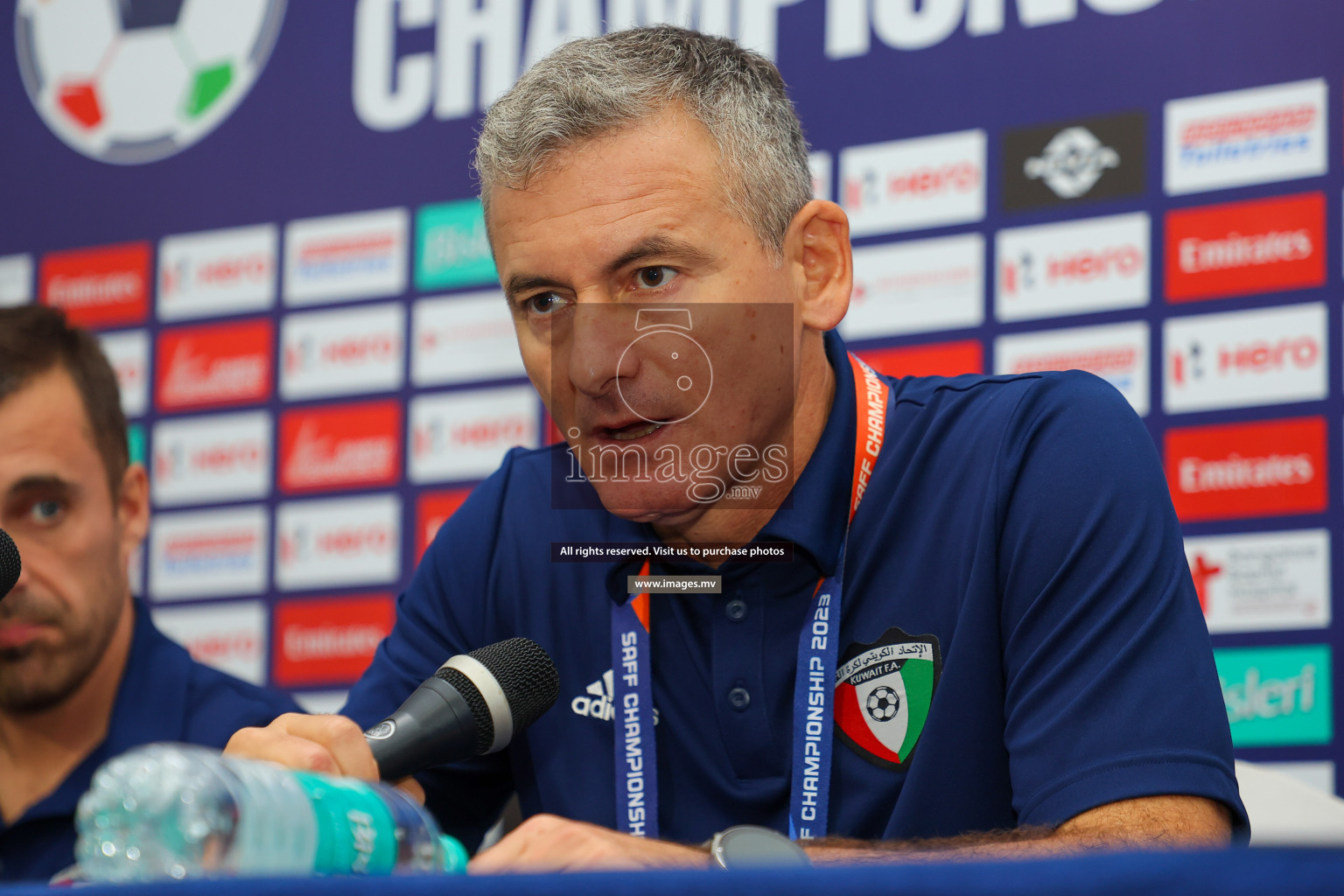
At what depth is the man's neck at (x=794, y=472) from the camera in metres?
1.33

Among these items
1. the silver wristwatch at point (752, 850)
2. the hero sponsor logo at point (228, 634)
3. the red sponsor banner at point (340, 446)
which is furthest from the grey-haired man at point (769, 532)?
the hero sponsor logo at point (228, 634)

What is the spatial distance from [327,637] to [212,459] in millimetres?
525

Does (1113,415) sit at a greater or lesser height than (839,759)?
greater

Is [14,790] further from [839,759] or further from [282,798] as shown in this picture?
[282,798]

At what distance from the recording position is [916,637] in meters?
1.21

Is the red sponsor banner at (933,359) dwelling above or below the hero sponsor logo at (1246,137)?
below

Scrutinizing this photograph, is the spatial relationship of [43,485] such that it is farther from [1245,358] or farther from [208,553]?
[1245,358]

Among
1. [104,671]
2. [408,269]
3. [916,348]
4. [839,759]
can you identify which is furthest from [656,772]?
[408,269]

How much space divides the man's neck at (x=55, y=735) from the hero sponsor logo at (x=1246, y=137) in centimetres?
192

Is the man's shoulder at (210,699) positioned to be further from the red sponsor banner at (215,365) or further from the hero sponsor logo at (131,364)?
the hero sponsor logo at (131,364)

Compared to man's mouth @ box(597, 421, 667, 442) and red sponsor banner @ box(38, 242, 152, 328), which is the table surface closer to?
man's mouth @ box(597, 421, 667, 442)

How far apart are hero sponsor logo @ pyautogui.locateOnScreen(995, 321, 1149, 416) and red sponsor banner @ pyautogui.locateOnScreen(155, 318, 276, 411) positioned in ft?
5.43

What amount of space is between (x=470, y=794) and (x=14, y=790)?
0.83 metres

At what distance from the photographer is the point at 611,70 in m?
1.29
